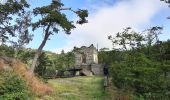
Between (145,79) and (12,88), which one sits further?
(145,79)

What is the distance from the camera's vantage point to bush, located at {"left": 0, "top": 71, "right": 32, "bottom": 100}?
20617 mm

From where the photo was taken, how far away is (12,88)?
21.2 m

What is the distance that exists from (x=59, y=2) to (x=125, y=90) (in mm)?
15061

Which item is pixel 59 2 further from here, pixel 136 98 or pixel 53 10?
pixel 136 98

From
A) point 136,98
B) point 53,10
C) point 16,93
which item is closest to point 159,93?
point 136,98

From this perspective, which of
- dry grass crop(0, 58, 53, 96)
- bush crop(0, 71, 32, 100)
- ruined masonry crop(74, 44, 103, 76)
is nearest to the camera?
bush crop(0, 71, 32, 100)

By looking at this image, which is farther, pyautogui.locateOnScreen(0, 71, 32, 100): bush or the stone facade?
the stone facade

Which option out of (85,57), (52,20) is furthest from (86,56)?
(52,20)

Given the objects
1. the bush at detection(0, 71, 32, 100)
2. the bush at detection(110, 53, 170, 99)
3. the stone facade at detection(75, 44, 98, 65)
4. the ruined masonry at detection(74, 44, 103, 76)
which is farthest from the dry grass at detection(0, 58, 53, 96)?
the stone facade at detection(75, 44, 98, 65)

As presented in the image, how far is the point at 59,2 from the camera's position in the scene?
4181 centimetres

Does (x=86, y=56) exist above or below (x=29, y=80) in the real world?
above

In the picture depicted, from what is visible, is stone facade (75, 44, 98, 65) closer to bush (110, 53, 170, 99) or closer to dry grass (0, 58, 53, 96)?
bush (110, 53, 170, 99)

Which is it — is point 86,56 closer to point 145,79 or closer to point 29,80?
point 145,79

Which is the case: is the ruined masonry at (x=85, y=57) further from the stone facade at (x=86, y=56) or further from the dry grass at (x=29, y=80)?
the dry grass at (x=29, y=80)
